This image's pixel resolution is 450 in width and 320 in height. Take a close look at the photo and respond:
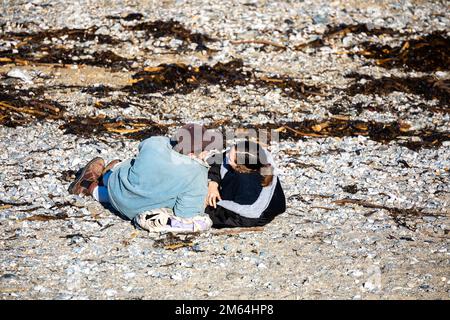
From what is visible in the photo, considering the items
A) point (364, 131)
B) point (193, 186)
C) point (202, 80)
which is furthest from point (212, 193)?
point (202, 80)

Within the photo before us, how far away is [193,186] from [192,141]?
455mm

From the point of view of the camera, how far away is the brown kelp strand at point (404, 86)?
40.1ft

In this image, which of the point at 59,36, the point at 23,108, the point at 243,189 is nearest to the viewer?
the point at 243,189

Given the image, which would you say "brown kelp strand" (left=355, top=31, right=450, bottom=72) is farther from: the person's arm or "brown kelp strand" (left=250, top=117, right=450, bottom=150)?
the person's arm

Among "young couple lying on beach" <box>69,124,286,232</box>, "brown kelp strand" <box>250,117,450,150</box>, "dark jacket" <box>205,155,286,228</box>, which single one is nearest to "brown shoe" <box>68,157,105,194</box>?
"young couple lying on beach" <box>69,124,286,232</box>

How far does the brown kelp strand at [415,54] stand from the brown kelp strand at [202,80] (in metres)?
1.99

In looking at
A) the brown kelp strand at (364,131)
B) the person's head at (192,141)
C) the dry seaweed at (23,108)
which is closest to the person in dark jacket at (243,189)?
the person's head at (192,141)

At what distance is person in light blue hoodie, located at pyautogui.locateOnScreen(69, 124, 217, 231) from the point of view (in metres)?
7.29

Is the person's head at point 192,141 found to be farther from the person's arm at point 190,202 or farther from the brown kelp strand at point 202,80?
the brown kelp strand at point 202,80

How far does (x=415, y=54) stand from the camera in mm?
13578

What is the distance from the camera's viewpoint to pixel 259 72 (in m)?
12.5

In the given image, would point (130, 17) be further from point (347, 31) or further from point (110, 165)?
point (110, 165)

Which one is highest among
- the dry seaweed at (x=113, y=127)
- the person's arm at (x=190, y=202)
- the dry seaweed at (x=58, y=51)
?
the person's arm at (x=190, y=202)

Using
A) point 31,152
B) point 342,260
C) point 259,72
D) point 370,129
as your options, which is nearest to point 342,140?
point 370,129
